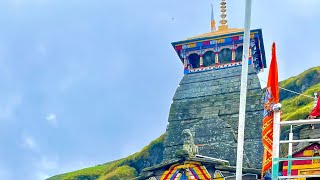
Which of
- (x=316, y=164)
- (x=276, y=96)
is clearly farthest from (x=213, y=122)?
(x=276, y=96)

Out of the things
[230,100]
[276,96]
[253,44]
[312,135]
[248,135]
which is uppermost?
[253,44]

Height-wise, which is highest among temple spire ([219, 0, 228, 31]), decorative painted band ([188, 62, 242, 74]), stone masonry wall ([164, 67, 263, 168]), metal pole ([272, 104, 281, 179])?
temple spire ([219, 0, 228, 31])

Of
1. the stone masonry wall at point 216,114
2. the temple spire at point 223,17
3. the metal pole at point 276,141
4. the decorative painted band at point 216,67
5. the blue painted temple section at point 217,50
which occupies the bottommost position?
the metal pole at point 276,141

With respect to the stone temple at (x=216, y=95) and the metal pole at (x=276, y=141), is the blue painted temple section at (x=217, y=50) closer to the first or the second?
the stone temple at (x=216, y=95)

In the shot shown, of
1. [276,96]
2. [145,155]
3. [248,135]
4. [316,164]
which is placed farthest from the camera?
[145,155]

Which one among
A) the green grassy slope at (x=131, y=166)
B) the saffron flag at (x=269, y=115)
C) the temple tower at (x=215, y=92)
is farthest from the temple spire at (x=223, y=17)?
the saffron flag at (x=269, y=115)

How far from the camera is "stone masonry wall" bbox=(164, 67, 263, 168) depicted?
109ft

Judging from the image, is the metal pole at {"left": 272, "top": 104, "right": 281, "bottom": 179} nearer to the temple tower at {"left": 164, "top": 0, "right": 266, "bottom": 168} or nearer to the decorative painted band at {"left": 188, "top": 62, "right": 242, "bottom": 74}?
the temple tower at {"left": 164, "top": 0, "right": 266, "bottom": 168}

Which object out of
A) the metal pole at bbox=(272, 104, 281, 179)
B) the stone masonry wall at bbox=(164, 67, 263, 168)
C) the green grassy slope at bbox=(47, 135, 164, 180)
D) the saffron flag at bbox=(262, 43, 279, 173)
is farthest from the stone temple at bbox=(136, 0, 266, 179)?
the metal pole at bbox=(272, 104, 281, 179)

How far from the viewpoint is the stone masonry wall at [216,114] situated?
33.2 meters

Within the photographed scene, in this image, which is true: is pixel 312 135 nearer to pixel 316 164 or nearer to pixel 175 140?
pixel 316 164

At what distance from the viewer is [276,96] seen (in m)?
13.7

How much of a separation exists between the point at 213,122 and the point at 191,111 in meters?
2.86

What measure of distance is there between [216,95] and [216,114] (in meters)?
1.81
